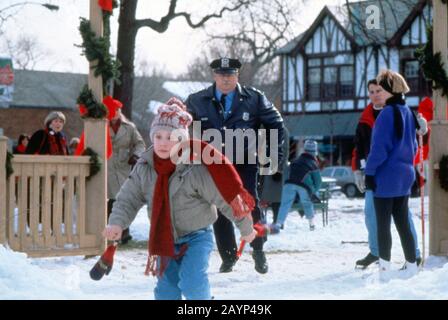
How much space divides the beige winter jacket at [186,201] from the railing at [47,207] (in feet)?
11.7

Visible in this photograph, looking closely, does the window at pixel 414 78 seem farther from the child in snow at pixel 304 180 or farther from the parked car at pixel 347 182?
the child in snow at pixel 304 180

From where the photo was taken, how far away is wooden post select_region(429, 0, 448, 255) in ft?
30.1

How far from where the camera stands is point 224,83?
810 centimetres

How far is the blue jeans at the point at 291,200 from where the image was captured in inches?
539

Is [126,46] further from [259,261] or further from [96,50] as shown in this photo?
[259,261]

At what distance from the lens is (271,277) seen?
26.8ft

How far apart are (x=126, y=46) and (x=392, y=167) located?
25.3 ft

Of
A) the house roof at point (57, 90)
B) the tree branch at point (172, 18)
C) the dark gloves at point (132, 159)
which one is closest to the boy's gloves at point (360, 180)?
the dark gloves at point (132, 159)

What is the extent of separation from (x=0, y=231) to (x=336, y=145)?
3643 centimetres

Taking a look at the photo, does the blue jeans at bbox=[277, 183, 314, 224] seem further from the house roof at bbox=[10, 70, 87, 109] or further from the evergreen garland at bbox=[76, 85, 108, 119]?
the house roof at bbox=[10, 70, 87, 109]

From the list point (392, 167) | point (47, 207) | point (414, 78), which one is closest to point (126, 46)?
point (47, 207)
